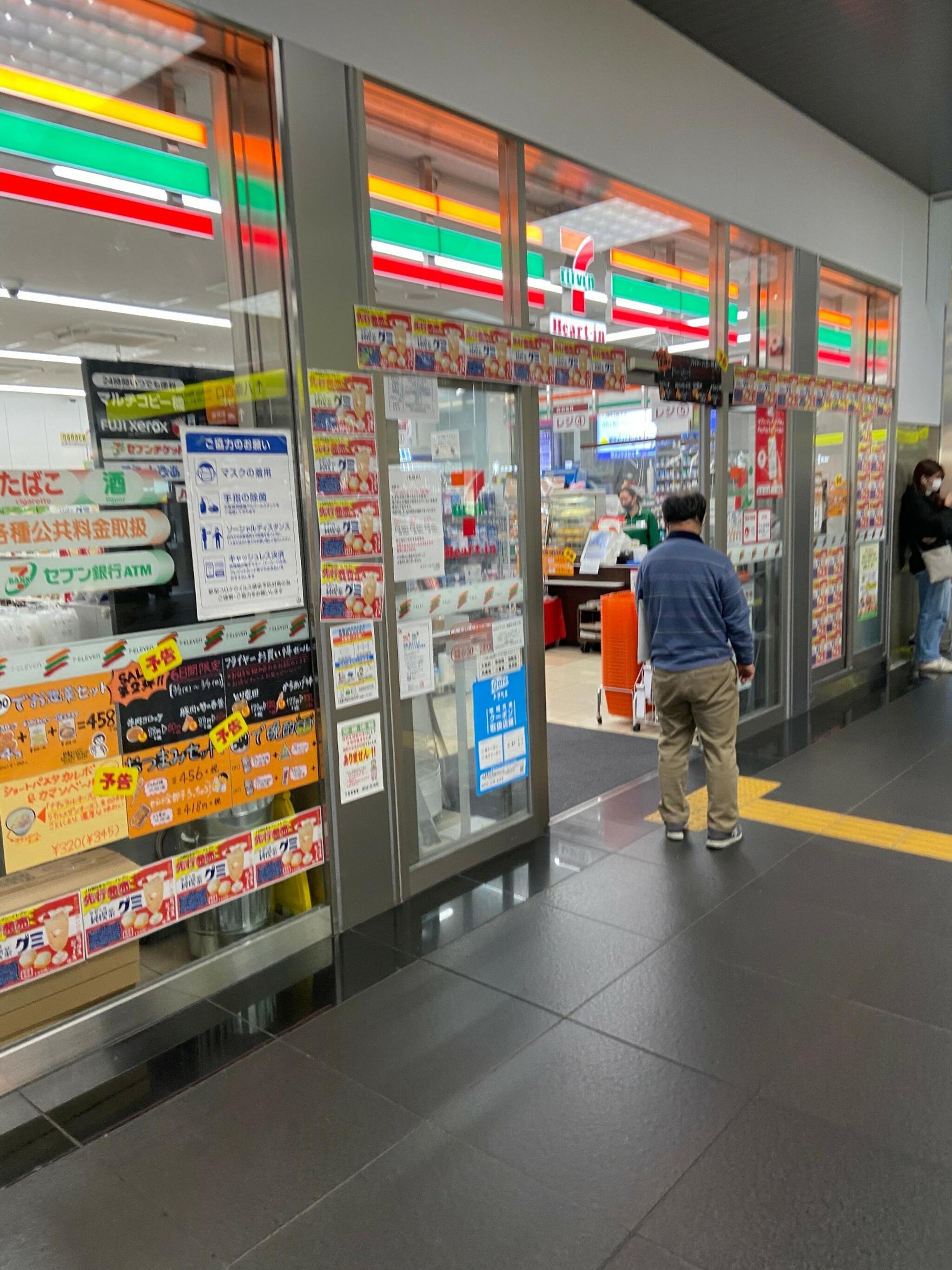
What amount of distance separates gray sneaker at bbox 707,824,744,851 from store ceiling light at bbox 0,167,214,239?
3150 millimetres

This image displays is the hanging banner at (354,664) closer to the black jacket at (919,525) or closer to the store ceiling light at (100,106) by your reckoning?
the store ceiling light at (100,106)

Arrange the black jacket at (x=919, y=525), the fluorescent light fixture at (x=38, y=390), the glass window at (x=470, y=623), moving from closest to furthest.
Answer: the fluorescent light fixture at (x=38, y=390) → the glass window at (x=470, y=623) → the black jacket at (x=919, y=525)

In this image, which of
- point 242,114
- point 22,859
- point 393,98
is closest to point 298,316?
point 242,114

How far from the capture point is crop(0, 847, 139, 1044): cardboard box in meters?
2.65

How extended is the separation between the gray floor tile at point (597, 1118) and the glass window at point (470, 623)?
1.35 metres

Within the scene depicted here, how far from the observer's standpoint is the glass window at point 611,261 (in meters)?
4.35

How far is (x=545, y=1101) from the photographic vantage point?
246 centimetres

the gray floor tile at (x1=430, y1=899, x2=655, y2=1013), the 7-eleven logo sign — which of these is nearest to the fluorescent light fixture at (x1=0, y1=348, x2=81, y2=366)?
the gray floor tile at (x1=430, y1=899, x2=655, y2=1013)

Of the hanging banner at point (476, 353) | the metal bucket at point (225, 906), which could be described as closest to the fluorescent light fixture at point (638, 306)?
the hanging banner at point (476, 353)

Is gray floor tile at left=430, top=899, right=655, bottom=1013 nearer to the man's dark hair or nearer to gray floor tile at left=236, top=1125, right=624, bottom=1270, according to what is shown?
gray floor tile at left=236, top=1125, right=624, bottom=1270

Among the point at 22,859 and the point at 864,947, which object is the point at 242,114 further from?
the point at 864,947

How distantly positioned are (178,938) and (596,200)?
389 centimetres

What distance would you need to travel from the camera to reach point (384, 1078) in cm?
258

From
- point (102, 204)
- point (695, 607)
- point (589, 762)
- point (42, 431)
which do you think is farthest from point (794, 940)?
point (102, 204)
